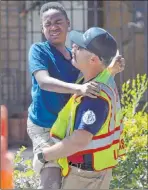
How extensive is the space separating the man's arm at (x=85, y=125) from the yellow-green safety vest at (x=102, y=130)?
0.15 ft

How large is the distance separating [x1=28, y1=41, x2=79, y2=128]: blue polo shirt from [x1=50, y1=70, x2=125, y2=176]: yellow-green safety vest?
0.31 metres

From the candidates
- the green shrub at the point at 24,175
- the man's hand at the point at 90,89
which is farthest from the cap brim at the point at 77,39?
the green shrub at the point at 24,175

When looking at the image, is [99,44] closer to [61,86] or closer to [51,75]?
[61,86]

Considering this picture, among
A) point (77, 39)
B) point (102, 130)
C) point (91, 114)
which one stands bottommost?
point (102, 130)

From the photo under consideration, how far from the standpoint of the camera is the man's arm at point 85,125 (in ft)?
11.5

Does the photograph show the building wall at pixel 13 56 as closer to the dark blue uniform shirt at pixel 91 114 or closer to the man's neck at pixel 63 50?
the man's neck at pixel 63 50

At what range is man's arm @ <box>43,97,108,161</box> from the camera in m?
3.51

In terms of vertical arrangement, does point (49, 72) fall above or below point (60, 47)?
below

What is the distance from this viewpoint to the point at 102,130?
11.8 ft

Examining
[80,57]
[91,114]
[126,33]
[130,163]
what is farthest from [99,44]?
[126,33]

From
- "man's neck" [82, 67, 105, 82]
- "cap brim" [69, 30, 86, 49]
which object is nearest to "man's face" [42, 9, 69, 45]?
"cap brim" [69, 30, 86, 49]

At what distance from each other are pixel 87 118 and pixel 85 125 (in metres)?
0.04

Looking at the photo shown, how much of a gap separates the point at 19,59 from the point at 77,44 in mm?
5150

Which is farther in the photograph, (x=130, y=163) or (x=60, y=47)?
(x=130, y=163)
